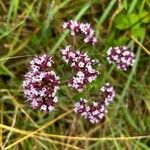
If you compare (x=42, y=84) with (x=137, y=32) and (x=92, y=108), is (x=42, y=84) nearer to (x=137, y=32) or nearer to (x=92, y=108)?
(x=92, y=108)

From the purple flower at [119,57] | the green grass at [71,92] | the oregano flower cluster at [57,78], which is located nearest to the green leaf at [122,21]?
the green grass at [71,92]

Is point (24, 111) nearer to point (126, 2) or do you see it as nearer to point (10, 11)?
point (10, 11)

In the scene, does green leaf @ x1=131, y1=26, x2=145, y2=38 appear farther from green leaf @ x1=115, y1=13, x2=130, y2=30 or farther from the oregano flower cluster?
the oregano flower cluster

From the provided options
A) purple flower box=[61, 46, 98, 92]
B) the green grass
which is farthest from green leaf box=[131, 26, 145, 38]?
purple flower box=[61, 46, 98, 92]

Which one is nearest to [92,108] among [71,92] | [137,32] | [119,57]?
[71,92]

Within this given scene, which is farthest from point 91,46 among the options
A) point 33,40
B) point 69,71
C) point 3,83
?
point 3,83

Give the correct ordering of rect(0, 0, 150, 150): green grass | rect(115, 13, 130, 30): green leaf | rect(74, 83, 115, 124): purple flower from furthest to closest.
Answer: rect(115, 13, 130, 30): green leaf < rect(0, 0, 150, 150): green grass < rect(74, 83, 115, 124): purple flower

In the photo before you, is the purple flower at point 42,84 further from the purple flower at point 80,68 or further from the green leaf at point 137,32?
the green leaf at point 137,32
